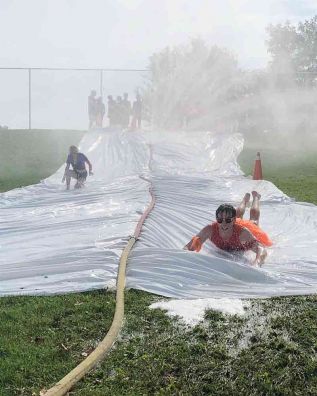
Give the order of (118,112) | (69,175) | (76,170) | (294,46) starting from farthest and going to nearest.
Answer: (294,46) < (118,112) < (76,170) < (69,175)

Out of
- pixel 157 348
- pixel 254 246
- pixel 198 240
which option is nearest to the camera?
pixel 157 348

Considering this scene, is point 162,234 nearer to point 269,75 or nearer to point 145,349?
point 145,349

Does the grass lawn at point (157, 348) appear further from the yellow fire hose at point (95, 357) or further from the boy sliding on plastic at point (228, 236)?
the boy sliding on plastic at point (228, 236)

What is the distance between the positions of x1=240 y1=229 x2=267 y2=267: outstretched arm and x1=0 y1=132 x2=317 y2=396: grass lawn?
1.19m

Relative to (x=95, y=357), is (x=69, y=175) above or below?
above

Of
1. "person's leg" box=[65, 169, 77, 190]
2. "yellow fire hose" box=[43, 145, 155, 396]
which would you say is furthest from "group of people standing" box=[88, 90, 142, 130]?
"yellow fire hose" box=[43, 145, 155, 396]

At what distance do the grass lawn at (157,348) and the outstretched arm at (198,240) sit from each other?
1.47 meters

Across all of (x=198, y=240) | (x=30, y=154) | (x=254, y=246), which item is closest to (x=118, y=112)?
(x=30, y=154)

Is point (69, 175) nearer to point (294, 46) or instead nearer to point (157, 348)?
point (157, 348)

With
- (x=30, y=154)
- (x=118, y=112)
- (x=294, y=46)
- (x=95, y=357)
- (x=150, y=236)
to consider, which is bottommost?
(x=95, y=357)

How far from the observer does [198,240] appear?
21.7 ft

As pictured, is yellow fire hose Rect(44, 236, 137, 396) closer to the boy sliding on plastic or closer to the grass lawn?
the grass lawn

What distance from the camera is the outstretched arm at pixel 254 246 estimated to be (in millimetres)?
6229

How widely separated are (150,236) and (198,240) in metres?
0.79
